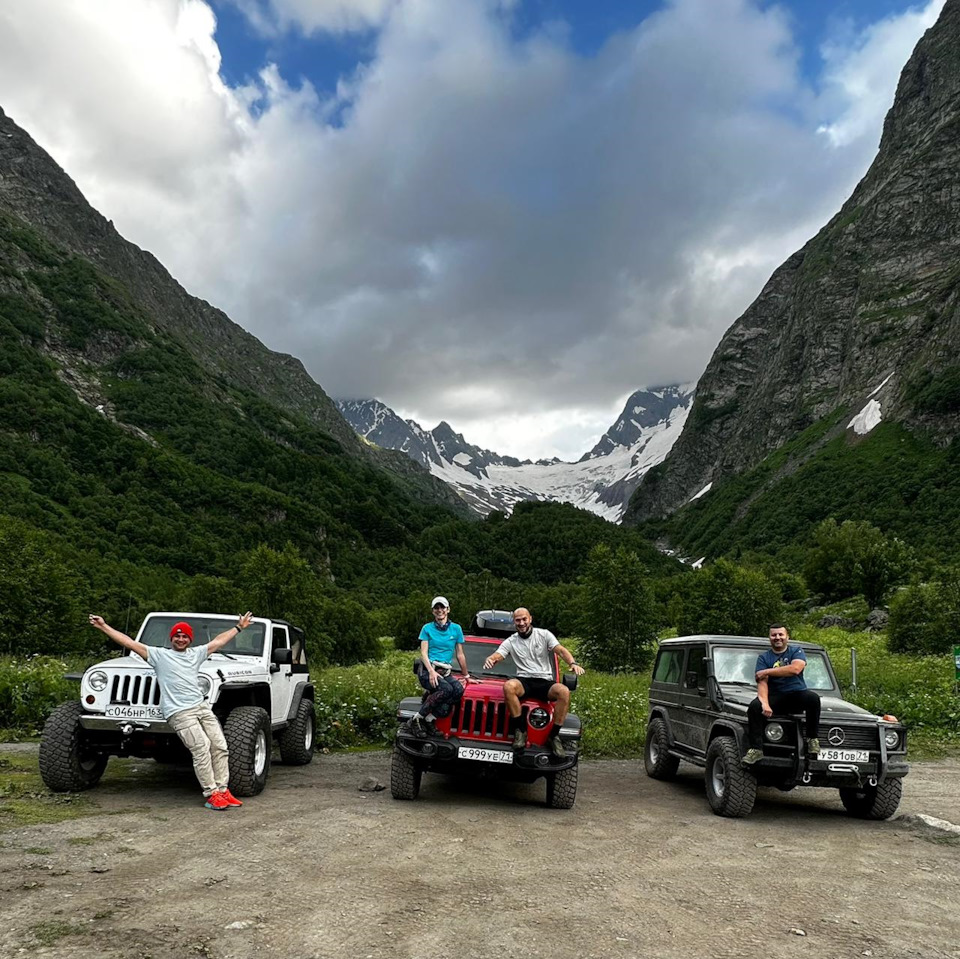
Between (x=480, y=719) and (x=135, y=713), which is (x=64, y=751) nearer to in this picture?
(x=135, y=713)

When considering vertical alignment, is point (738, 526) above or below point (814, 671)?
above

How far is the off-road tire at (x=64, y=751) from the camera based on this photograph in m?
8.15

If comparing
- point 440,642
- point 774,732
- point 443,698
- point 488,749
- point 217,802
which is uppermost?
point 440,642

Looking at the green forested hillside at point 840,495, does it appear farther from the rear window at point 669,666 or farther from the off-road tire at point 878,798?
the off-road tire at point 878,798

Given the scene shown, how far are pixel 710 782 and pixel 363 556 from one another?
5683 inches

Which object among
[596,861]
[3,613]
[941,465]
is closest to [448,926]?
[596,861]

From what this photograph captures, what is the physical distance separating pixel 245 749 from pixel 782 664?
6348 mm

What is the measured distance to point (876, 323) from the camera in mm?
127750

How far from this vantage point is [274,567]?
53094 mm

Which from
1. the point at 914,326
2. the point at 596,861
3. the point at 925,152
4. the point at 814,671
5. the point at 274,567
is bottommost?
the point at 596,861

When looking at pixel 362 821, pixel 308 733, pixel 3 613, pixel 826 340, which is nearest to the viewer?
pixel 362 821

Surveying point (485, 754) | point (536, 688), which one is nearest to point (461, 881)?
point (485, 754)

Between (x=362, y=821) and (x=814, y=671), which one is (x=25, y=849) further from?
(x=814, y=671)

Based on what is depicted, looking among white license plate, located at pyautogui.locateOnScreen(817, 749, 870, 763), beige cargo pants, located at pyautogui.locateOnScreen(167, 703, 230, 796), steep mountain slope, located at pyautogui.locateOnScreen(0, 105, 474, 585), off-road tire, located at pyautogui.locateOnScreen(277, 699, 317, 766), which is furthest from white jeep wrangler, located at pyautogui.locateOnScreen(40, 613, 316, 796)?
steep mountain slope, located at pyautogui.locateOnScreen(0, 105, 474, 585)
